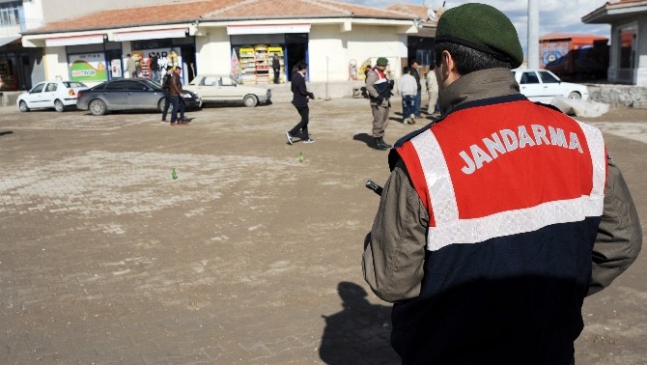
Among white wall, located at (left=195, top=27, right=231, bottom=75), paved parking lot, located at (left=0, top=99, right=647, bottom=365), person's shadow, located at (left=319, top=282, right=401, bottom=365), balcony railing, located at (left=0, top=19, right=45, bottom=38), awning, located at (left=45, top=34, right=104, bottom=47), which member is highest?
balcony railing, located at (left=0, top=19, right=45, bottom=38)

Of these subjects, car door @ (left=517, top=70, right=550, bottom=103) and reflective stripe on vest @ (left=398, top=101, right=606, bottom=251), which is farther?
car door @ (left=517, top=70, right=550, bottom=103)

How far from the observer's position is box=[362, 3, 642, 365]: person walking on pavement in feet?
5.40

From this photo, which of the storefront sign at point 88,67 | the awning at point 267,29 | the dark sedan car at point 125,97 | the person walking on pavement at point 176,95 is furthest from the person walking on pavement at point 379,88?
the storefront sign at point 88,67

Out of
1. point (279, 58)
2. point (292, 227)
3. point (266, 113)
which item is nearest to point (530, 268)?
point (292, 227)

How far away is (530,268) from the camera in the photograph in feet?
5.44

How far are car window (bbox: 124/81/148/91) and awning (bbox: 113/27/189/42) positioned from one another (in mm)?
6948

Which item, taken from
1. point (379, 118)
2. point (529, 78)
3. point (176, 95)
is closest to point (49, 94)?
point (176, 95)

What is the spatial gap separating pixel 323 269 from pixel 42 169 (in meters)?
7.93

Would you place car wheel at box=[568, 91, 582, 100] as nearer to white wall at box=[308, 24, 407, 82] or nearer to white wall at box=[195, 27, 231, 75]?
white wall at box=[308, 24, 407, 82]

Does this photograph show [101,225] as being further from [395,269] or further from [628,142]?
[628,142]

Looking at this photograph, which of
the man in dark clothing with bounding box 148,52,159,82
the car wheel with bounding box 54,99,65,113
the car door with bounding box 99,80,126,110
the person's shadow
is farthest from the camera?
the man in dark clothing with bounding box 148,52,159,82

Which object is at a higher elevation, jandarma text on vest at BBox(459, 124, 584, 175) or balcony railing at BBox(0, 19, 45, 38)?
balcony railing at BBox(0, 19, 45, 38)

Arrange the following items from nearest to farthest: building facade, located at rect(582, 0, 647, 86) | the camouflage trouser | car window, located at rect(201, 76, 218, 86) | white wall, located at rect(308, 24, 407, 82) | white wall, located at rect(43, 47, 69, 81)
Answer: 1. the camouflage trouser
2. building facade, located at rect(582, 0, 647, 86)
3. car window, located at rect(201, 76, 218, 86)
4. white wall, located at rect(308, 24, 407, 82)
5. white wall, located at rect(43, 47, 69, 81)

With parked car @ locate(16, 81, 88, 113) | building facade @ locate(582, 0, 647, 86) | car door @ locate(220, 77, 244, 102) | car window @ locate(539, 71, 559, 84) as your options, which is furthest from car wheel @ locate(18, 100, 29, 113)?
building facade @ locate(582, 0, 647, 86)
